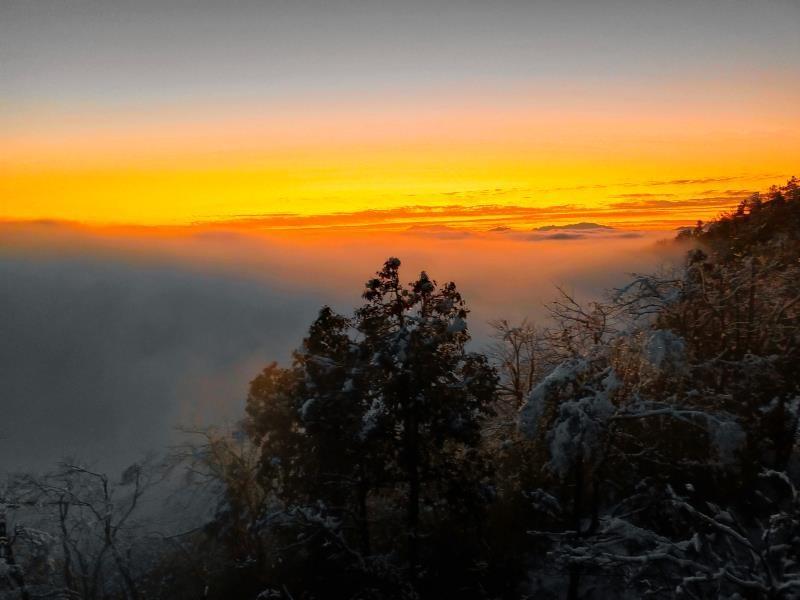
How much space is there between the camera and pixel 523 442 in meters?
16.2

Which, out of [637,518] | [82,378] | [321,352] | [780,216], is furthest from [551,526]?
[82,378]

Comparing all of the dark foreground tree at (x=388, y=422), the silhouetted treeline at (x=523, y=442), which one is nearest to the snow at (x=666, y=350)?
the silhouetted treeline at (x=523, y=442)

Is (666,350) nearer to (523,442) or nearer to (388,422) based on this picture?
(523,442)

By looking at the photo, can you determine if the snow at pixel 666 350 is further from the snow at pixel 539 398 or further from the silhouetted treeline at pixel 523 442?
the snow at pixel 539 398

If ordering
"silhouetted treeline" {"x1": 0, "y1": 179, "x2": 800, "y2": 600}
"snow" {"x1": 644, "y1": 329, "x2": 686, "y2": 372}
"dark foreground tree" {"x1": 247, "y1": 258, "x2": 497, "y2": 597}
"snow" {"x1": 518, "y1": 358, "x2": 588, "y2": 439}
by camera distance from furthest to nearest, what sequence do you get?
"dark foreground tree" {"x1": 247, "y1": 258, "x2": 497, "y2": 597} < "silhouetted treeline" {"x1": 0, "y1": 179, "x2": 800, "y2": 600} < "snow" {"x1": 644, "y1": 329, "x2": 686, "y2": 372} < "snow" {"x1": 518, "y1": 358, "x2": 588, "y2": 439}

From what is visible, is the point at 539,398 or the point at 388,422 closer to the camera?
the point at 539,398

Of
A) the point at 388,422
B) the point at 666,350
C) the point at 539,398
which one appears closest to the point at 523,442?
the point at 388,422

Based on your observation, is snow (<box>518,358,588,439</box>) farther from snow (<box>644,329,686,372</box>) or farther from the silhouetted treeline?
snow (<box>644,329,686,372</box>)

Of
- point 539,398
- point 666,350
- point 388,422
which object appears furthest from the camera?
point 388,422

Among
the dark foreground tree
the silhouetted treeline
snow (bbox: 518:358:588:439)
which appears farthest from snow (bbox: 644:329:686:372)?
the dark foreground tree

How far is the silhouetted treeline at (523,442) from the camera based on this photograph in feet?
39.2

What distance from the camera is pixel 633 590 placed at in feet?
47.6

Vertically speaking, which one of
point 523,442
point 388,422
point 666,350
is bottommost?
point 523,442

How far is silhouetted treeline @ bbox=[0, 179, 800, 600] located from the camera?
11945mm
